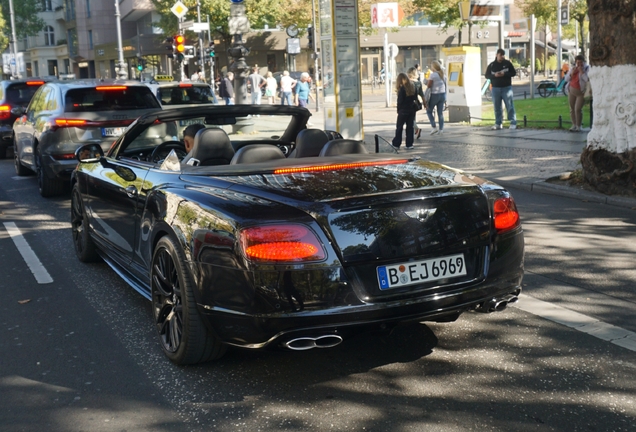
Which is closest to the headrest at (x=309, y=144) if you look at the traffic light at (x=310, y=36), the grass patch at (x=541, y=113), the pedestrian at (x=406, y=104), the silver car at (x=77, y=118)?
the silver car at (x=77, y=118)

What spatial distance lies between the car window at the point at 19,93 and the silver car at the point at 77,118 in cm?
706

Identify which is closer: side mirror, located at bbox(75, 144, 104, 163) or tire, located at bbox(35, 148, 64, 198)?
side mirror, located at bbox(75, 144, 104, 163)

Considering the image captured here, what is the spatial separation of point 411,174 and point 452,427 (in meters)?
1.47

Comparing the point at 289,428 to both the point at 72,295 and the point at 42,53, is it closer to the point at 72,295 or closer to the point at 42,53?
the point at 72,295

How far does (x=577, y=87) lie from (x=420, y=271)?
577 inches

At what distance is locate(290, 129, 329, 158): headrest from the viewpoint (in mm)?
5574

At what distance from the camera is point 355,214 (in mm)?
3988

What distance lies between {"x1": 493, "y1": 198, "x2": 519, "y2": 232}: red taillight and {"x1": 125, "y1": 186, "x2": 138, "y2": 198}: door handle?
7.72 feet

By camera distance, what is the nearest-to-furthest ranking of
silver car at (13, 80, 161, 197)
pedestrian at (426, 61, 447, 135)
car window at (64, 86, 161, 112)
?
silver car at (13, 80, 161, 197)
car window at (64, 86, 161, 112)
pedestrian at (426, 61, 447, 135)

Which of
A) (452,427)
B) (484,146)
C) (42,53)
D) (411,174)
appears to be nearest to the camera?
(452,427)

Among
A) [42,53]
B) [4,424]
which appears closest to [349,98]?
[4,424]

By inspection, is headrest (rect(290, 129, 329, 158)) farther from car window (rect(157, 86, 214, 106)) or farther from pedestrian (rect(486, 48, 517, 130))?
pedestrian (rect(486, 48, 517, 130))

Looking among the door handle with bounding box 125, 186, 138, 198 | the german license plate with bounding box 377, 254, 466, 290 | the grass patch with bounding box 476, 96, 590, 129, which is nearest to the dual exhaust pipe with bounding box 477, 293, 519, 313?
the german license plate with bounding box 377, 254, 466, 290

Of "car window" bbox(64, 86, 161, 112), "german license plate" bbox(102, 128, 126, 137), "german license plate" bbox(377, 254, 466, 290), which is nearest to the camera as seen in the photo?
"german license plate" bbox(377, 254, 466, 290)
